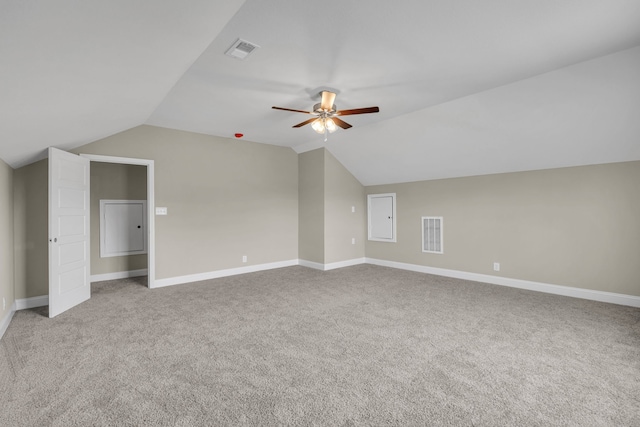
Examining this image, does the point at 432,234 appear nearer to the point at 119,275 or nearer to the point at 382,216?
the point at 382,216

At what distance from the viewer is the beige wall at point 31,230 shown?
12.5 ft

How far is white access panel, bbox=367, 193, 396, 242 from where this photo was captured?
627 cm

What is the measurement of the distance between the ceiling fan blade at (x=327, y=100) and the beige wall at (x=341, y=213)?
2528 mm

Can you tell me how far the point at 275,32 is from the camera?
2309mm

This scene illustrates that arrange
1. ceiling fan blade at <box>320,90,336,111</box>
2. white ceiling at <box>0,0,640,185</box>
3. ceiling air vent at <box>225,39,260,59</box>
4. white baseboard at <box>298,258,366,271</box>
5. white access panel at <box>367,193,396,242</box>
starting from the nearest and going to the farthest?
white ceiling at <box>0,0,640,185</box>, ceiling air vent at <box>225,39,260,59</box>, ceiling fan blade at <box>320,90,336,111</box>, white baseboard at <box>298,258,366,271</box>, white access panel at <box>367,193,396,242</box>

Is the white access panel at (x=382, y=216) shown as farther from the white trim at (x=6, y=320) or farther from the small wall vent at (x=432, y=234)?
the white trim at (x=6, y=320)

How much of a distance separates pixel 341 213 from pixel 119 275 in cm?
423

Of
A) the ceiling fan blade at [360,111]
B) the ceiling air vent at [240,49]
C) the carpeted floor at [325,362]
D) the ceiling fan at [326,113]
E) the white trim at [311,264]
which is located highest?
the ceiling air vent at [240,49]

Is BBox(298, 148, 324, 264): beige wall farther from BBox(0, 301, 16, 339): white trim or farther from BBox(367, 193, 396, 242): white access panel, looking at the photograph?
BBox(0, 301, 16, 339): white trim

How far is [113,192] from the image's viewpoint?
5320 millimetres

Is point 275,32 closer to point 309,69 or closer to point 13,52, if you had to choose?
point 309,69

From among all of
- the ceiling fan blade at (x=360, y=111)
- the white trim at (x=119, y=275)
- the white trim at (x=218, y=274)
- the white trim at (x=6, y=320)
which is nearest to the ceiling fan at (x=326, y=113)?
the ceiling fan blade at (x=360, y=111)

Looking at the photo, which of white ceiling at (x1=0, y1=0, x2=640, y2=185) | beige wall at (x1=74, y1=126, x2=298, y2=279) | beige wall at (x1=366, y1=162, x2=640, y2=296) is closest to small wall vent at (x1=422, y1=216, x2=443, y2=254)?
beige wall at (x1=366, y1=162, x2=640, y2=296)

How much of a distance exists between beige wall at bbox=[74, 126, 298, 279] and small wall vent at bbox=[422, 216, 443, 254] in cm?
261
